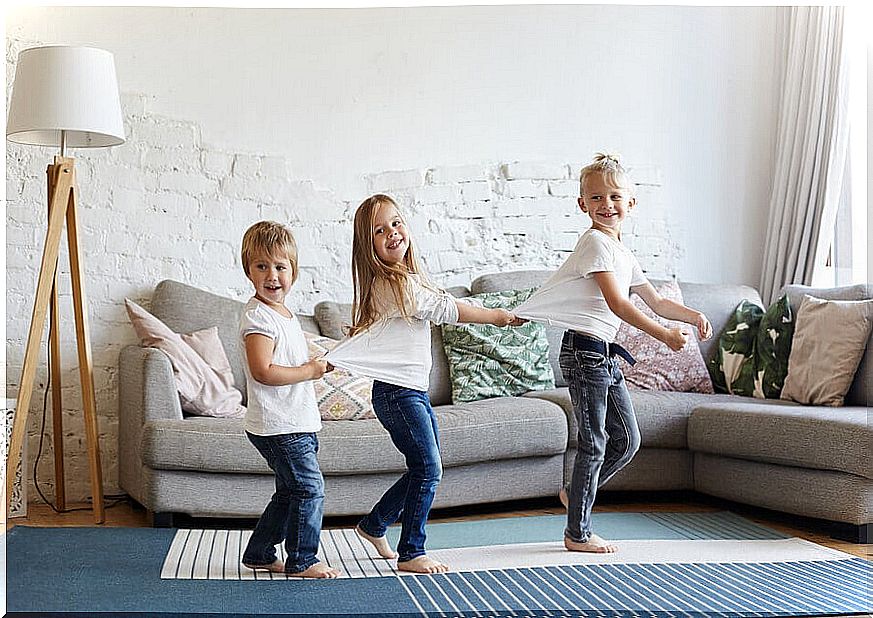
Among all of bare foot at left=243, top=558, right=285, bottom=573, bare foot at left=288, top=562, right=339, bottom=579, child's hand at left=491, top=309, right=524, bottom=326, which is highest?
child's hand at left=491, top=309, right=524, bottom=326

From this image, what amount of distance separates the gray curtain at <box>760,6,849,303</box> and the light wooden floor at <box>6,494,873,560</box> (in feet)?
4.81

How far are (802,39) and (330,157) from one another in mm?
2315

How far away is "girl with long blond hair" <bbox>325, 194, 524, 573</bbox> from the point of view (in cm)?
285

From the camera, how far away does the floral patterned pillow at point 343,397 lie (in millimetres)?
3785

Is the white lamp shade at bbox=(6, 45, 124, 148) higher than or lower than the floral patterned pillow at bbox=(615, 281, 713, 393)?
higher

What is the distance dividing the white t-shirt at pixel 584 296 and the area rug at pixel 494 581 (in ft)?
2.24

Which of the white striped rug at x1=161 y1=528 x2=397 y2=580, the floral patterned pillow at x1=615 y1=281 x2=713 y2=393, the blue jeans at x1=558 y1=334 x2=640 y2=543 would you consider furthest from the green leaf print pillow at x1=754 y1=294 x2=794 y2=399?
the white striped rug at x1=161 y1=528 x2=397 y2=580

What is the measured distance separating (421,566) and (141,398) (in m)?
1.22

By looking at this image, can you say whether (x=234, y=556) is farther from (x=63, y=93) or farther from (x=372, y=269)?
(x=63, y=93)

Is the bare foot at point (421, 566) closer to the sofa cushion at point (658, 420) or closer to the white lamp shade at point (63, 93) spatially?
the sofa cushion at point (658, 420)

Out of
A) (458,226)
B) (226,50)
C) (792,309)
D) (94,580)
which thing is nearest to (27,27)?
(226,50)

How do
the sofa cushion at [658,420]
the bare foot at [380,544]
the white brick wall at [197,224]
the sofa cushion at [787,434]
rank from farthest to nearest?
the white brick wall at [197,224]
the sofa cushion at [658,420]
the sofa cushion at [787,434]
the bare foot at [380,544]

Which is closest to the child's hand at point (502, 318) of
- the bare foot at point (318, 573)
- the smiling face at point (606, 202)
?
the smiling face at point (606, 202)

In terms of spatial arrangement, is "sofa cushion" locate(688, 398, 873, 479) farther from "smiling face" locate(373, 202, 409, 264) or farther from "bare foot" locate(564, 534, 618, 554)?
"smiling face" locate(373, 202, 409, 264)
